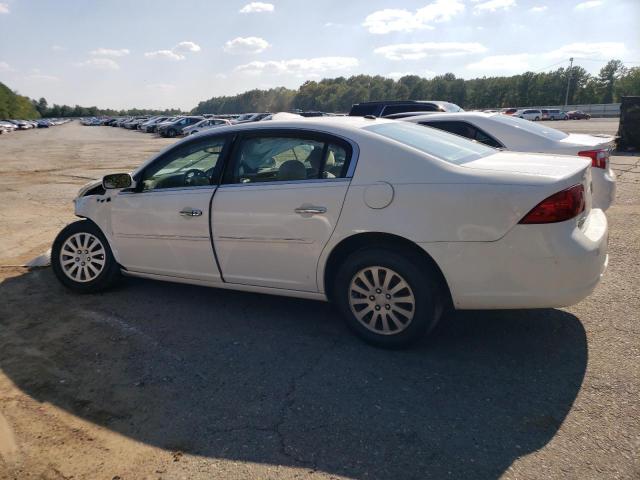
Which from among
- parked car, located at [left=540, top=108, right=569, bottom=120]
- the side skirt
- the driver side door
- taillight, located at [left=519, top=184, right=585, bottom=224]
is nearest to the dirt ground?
the side skirt

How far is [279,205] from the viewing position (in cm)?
375

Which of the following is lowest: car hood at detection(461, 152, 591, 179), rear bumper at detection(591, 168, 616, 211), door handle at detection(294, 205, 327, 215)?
rear bumper at detection(591, 168, 616, 211)

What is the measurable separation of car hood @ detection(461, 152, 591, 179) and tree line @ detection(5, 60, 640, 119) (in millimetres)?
103824

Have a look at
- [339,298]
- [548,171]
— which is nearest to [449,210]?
[548,171]

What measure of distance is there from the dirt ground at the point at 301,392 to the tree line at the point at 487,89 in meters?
Answer: 104

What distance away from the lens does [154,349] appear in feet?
12.3

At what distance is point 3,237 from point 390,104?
902 centimetres

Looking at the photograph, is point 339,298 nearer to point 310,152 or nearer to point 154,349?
point 310,152

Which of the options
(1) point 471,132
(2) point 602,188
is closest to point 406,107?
(1) point 471,132

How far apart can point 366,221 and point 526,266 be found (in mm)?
1048

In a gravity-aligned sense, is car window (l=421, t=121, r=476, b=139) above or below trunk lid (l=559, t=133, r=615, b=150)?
above

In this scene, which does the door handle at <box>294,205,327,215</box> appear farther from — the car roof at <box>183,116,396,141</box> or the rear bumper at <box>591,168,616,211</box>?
the rear bumper at <box>591,168,616,211</box>

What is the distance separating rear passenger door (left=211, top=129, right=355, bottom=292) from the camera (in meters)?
3.63

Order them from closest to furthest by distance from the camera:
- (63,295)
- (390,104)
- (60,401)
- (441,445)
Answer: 1. (441,445)
2. (60,401)
3. (63,295)
4. (390,104)
